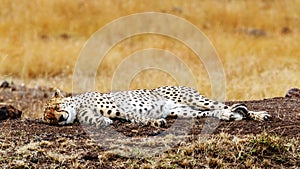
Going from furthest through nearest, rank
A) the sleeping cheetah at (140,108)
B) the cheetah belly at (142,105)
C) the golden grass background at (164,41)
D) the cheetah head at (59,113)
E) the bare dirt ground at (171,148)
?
the golden grass background at (164,41) < the cheetah belly at (142,105) < the cheetah head at (59,113) < the sleeping cheetah at (140,108) < the bare dirt ground at (171,148)

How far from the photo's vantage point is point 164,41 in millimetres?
13133

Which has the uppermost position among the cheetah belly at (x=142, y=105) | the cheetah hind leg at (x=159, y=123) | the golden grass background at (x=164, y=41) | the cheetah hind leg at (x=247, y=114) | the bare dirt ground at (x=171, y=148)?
the golden grass background at (x=164, y=41)

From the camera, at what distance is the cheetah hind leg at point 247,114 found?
16.9 feet

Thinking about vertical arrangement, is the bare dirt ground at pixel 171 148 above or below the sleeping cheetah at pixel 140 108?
below

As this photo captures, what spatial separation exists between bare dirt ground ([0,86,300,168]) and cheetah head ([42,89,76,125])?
0.18m

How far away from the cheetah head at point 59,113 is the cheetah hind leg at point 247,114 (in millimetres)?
1421

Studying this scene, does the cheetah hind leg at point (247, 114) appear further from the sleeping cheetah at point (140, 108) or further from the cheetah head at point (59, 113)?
the cheetah head at point (59, 113)

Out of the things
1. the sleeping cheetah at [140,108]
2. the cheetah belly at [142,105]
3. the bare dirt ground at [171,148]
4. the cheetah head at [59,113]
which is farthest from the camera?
the cheetah belly at [142,105]

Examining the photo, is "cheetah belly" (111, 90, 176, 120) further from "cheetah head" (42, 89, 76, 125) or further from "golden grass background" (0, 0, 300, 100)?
"golden grass background" (0, 0, 300, 100)

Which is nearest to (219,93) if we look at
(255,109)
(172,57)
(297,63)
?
(255,109)

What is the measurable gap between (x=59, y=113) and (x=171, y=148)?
1414 millimetres

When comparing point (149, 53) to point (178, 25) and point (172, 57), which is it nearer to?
point (172, 57)

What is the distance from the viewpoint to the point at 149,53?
11.9m

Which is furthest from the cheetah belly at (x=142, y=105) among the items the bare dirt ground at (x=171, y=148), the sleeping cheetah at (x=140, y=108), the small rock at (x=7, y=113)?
the small rock at (x=7, y=113)
